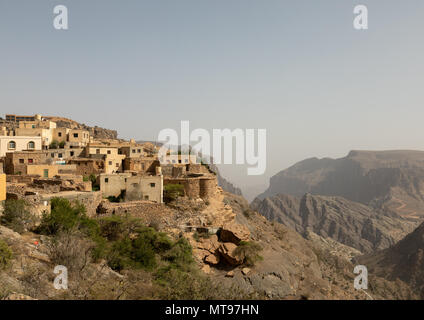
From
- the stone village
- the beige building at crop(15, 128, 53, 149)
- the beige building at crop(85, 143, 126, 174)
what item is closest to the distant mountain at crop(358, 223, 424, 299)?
the stone village

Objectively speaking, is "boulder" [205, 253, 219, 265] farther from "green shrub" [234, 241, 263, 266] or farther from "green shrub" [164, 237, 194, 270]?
"green shrub" [164, 237, 194, 270]

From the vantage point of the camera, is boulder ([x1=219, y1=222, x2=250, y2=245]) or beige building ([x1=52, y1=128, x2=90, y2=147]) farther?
beige building ([x1=52, y1=128, x2=90, y2=147])

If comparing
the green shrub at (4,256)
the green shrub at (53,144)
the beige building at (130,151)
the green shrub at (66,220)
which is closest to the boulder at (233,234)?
the green shrub at (66,220)

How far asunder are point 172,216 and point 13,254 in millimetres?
12369

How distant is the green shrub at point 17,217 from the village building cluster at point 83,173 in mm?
1356

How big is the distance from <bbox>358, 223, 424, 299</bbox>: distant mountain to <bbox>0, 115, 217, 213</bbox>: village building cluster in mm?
56097

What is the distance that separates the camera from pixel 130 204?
21.1 m

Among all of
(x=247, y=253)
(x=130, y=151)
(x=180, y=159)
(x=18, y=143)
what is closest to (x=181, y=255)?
(x=247, y=253)

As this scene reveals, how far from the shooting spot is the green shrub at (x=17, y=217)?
1366 centimetres

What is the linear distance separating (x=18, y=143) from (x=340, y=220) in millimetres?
150484

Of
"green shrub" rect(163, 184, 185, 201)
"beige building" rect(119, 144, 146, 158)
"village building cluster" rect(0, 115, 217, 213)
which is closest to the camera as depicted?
"village building cluster" rect(0, 115, 217, 213)

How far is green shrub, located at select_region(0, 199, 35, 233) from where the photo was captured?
13.7m
